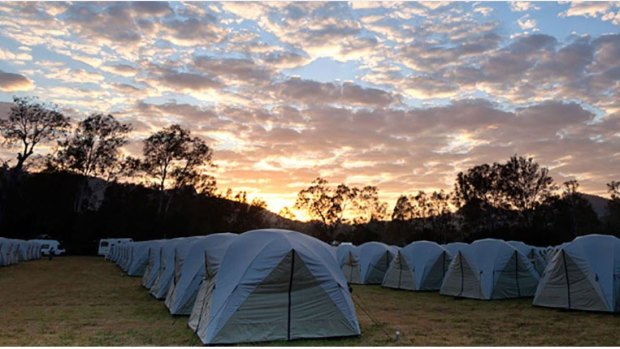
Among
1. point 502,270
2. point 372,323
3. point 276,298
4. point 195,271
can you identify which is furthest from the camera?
point 502,270

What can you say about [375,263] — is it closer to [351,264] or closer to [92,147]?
[351,264]

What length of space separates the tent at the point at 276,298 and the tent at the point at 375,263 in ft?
57.9

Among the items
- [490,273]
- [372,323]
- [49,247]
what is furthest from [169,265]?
[49,247]

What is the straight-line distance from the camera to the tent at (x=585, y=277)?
15.0m

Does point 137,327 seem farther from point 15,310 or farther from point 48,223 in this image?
point 48,223

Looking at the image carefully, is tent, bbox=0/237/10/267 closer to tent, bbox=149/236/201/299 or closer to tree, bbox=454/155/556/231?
tent, bbox=149/236/201/299

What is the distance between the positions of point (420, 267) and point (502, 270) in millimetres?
4882

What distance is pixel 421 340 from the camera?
10.5m

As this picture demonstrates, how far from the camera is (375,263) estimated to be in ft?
92.7

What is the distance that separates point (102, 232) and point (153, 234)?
11174 millimetres

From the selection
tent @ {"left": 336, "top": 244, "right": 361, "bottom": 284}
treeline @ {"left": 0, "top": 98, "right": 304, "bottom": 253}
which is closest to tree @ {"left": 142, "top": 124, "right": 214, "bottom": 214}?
treeline @ {"left": 0, "top": 98, "right": 304, "bottom": 253}

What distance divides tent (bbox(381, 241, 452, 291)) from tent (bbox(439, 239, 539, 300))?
8.48ft

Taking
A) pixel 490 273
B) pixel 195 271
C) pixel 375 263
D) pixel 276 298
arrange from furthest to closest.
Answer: pixel 375 263, pixel 490 273, pixel 195 271, pixel 276 298

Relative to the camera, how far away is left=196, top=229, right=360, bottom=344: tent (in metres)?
9.89
